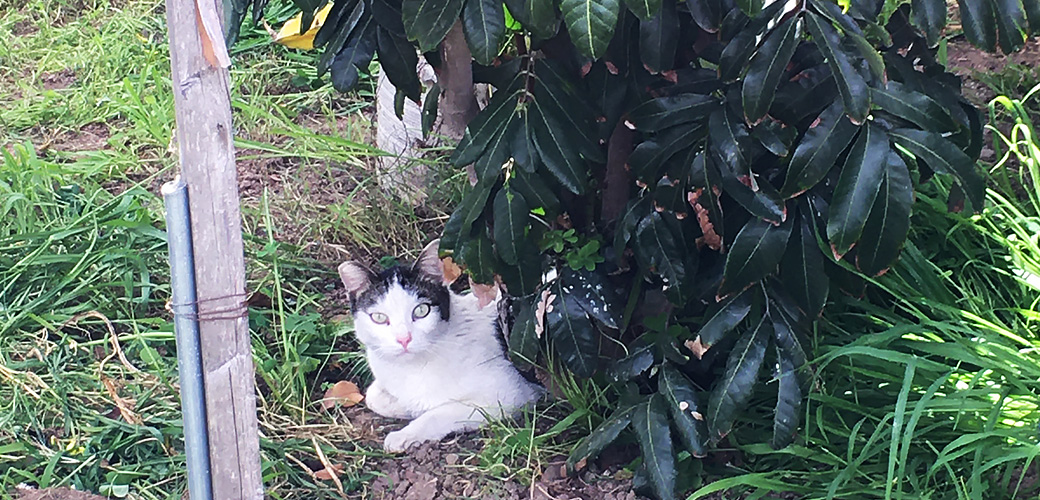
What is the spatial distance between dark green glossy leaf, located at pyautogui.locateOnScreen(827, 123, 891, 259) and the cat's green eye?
45.5 inches

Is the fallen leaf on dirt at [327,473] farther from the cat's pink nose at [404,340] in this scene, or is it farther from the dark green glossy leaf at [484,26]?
the dark green glossy leaf at [484,26]

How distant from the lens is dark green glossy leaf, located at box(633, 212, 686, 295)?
→ 1.70m

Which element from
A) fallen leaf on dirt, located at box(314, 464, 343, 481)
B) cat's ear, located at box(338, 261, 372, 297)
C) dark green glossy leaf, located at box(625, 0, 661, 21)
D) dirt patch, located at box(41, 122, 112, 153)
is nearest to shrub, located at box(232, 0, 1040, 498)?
dark green glossy leaf, located at box(625, 0, 661, 21)

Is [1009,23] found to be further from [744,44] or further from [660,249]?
[660,249]

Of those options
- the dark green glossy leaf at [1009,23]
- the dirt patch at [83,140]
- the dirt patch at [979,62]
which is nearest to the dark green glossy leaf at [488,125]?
the dark green glossy leaf at [1009,23]

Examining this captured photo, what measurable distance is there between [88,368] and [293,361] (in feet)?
1.84

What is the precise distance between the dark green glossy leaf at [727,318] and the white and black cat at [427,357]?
2.22 ft

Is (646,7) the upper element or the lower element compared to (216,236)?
upper

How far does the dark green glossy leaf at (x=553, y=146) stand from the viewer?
1622mm

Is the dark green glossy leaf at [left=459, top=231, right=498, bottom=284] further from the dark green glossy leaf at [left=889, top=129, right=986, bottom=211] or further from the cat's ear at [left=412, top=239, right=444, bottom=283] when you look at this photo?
the dark green glossy leaf at [left=889, top=129, right=986, bottom=211]

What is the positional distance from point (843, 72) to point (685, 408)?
822 millimetres

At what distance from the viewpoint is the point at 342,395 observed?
240cm

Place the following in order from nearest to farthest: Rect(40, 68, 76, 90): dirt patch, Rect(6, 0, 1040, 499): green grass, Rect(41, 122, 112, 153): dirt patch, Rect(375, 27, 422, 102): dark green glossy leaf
Result: 1. Rect(375, 27, 422, 102): dark green glossy leaf
2. Rect(6, 0, 1040, 499): green grass
3. Rect(41, 122, 112, 153): dirt patch
4. Rect(40, 68, 76, 90): dirt patch

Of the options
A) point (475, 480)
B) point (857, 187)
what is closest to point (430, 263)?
point (475, 480)
